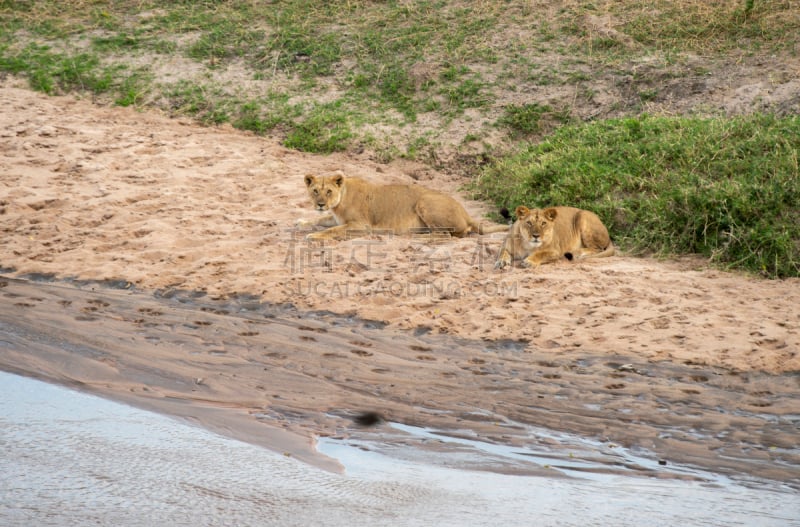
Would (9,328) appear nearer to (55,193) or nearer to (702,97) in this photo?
(55,193)

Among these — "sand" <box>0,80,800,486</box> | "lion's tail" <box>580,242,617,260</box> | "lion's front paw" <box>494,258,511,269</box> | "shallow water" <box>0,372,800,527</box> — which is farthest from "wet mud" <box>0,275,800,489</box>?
"lion's tail" <box>580,242,617,260</box>

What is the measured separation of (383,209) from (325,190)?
2.11 feet

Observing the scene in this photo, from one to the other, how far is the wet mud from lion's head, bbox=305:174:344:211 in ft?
6.74

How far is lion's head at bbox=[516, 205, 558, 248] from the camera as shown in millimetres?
9047

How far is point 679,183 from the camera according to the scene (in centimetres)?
991

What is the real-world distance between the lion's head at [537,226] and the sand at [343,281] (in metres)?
0.27

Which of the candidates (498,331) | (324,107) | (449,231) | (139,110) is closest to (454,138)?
(324,107)

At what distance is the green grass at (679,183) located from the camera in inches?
350

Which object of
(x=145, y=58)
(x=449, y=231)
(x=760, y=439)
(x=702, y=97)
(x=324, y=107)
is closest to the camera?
(x=760, y=439)

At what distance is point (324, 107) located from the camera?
13758 mm

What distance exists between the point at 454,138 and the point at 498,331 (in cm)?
577

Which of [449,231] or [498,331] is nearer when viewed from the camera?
[498,331]

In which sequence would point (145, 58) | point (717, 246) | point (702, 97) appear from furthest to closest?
point (145, 58) → point (702, 97) → point (717, 246)

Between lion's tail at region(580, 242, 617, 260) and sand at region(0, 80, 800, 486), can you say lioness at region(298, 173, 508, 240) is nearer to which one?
sand at region(0, 80, 800, 486)
